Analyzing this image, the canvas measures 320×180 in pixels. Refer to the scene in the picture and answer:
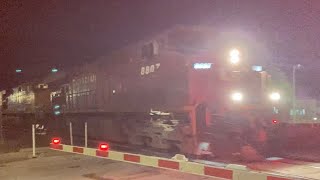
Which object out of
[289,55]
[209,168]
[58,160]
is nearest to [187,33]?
[58,160]

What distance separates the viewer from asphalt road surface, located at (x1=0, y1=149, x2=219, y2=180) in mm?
10312

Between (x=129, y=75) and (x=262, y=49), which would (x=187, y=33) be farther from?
(x=129, y=75)

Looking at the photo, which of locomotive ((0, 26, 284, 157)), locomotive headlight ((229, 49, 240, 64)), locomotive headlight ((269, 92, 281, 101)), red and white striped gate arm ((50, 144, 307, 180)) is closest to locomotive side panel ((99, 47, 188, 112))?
locomotive ((0, 26, 284, 157))

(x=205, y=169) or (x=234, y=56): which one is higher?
(x=234, y=56)

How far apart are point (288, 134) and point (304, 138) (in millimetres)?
1533

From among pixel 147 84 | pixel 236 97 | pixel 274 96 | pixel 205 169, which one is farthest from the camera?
pixel 147 84

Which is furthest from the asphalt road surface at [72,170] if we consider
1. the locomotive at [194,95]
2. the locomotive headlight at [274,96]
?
the locomotive headlight at [274,96]

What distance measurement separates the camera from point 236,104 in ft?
41.0

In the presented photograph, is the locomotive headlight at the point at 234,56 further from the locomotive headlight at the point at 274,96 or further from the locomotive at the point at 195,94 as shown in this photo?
the locomotive headlight at the point at 274,96

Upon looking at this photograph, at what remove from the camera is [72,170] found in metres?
11.5

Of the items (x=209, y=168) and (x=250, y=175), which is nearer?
(x=250, y=175)

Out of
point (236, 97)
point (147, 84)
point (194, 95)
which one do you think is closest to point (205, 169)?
point (194, 95)

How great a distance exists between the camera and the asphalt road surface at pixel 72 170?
10.3 metres

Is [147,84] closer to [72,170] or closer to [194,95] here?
[194,95]
